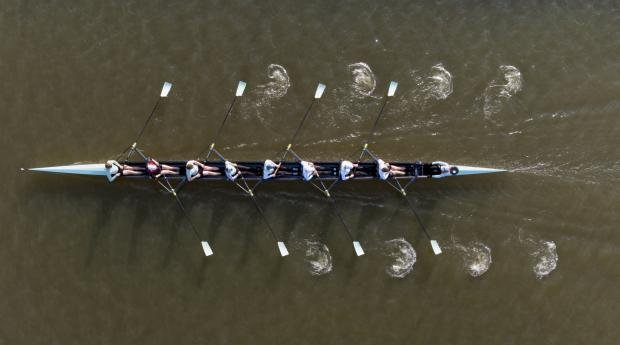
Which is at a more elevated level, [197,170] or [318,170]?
[197,170]

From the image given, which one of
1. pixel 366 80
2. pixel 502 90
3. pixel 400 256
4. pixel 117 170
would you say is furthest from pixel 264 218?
pixel 502 90

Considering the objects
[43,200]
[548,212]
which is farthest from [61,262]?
[548,212]

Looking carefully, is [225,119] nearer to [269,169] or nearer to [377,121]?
[269,169]

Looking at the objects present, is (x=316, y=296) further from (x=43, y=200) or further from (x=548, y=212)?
(x=43, y=200)

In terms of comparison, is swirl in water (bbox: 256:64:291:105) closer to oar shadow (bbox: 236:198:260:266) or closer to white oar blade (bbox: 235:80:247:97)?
white oar blade (bbox: 235:80:247:97)

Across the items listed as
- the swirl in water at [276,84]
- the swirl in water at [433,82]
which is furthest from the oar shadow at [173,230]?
the swirl in water at [433,82]

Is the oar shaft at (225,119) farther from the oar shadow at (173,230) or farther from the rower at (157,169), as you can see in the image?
the oar shadow at (173,230)

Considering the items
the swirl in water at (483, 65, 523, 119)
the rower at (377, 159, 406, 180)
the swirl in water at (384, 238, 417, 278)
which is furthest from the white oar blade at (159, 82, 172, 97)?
the swirl in water at (483, 65, 523, 119)

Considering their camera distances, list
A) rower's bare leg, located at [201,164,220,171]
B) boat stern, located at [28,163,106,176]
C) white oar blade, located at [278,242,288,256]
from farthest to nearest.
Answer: white oar blade, located at [278,242,288,256] < boat stern, located at [28,163,106,176] < rower's bare leg, located at [201,164,220,171]
